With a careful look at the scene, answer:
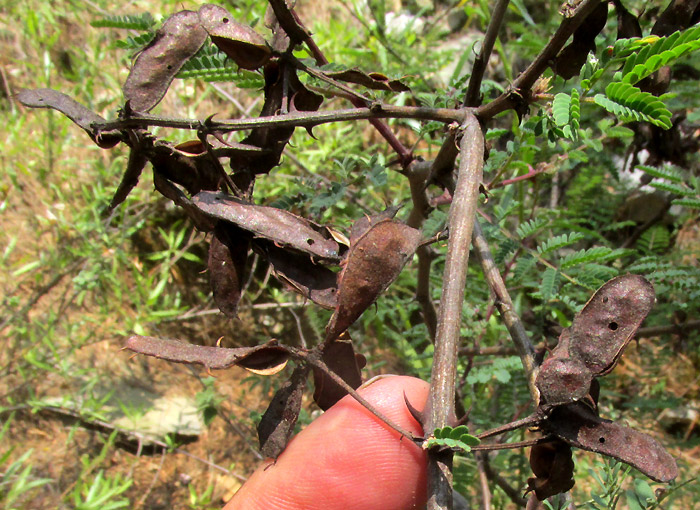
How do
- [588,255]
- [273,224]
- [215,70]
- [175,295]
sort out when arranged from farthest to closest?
[175,295] → [588,255] → [215,70] → [273,224]

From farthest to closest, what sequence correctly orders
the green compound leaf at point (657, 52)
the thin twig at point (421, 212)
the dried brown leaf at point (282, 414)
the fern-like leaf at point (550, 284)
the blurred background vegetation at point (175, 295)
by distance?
the blurred background vegetation at point (175, 295) → the fern-like leaf at point (550, 284) → the thin twig at point (421, 212) → the dried brown leaf at point (282, 414) → the green compound leaf at point (657, 52)

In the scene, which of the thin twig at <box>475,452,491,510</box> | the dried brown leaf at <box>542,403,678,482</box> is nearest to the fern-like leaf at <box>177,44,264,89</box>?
the dried brown leaf at <box>542,403,678,482</box>

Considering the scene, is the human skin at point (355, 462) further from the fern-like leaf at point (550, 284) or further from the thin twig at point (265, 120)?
the thin twig at point (265, 120)

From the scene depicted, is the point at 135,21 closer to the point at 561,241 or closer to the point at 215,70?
the point at 215,70

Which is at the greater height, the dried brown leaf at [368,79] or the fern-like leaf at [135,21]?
the fern-like leaf at [135,21]

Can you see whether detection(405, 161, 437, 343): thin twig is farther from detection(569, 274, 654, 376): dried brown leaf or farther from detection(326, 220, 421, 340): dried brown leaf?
detection(569, 274, 654, 376): dried brown leaf

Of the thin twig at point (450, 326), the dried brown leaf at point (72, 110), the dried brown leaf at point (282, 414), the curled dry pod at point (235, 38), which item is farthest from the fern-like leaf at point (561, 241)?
the dried brown leaf at point (72, 110)

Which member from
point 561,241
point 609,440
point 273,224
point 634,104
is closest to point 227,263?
point 273,224
